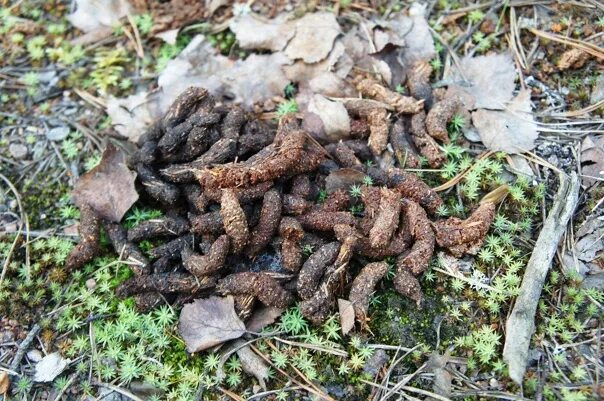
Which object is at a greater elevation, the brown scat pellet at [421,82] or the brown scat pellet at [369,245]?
the brown scat pellet at [421,82]

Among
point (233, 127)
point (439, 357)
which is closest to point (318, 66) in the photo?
point (233, 127)

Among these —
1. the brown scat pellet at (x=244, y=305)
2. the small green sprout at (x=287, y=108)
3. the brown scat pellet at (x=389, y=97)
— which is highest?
the brown scat pellet at (x=389, y=97)

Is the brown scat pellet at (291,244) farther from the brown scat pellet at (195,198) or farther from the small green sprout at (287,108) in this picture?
the small green sprout at (287,108)

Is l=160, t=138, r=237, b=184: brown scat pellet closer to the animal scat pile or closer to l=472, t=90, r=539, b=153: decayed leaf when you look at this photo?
the animal scat pile

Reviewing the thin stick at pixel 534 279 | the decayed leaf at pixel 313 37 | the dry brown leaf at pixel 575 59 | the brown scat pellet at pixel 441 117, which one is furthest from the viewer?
the decayed leaf at pixel 313 37

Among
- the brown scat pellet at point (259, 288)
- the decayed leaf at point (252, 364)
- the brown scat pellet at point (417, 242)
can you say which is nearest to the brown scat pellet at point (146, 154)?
the brown scat pellet at point (259, 288)

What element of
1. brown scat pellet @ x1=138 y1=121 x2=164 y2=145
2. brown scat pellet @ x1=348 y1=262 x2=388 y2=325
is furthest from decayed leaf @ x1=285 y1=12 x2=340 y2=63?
brown scat pellet @ x1=348 y1=262 x2=388 y2=325
